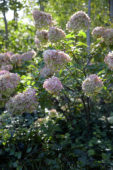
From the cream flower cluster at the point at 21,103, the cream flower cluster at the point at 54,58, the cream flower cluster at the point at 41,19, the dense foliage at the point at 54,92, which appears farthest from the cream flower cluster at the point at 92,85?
the cream flower cluster at the point at 41,19

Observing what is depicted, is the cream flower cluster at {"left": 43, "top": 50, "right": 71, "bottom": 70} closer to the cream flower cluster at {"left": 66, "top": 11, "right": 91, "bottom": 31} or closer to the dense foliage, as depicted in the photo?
the dense foliage

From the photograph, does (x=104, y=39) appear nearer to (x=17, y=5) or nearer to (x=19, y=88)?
(x=19, y=88)

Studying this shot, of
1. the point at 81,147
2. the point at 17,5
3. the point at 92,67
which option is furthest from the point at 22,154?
the point at 17,5

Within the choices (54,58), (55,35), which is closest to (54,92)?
(54,58)

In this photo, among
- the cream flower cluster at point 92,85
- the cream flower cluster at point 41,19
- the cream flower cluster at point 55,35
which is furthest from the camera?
the cream flower cluster at point 41,19

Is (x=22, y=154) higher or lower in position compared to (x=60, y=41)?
lower

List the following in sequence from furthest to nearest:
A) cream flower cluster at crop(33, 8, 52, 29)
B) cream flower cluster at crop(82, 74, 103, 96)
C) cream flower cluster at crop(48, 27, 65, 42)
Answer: cream flower cluster at crop(33, 8, 52, 29), cream flower cluster at crop(48, 27, 65, 42), cream flower cluster at crop(82, 74, 103, 96)

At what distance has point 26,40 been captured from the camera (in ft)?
18.5

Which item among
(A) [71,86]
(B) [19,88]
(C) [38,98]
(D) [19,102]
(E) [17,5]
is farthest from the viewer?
(E) [17,5]

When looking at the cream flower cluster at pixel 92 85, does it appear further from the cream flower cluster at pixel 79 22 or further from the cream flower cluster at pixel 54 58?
the cream flower cluster at pixel 79 22

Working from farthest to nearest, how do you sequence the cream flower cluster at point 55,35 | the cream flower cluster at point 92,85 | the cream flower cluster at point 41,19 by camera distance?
the cream flower cluster at point 41,19 < the cream flower cluster at point 55,35 < the cream flower cluster at point 92,85

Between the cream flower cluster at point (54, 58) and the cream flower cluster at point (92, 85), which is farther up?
the cream flower cluster at point (54, 58)

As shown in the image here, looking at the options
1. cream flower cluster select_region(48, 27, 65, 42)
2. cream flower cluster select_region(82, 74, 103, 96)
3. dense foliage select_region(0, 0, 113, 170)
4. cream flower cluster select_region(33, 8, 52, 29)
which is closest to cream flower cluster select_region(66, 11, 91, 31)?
dense foliage select_region(0, 0, 113, 170)

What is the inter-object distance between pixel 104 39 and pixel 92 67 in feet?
1.45
